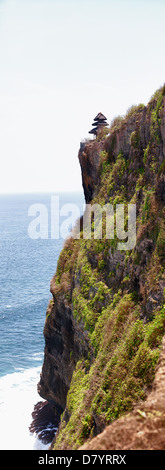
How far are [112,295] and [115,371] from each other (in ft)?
19.8

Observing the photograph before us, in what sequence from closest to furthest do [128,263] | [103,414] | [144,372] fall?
[144,372] < [103,414] < [128,263]

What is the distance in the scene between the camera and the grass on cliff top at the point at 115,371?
14.2m

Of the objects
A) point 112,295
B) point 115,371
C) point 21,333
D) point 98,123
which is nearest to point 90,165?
point 98,123

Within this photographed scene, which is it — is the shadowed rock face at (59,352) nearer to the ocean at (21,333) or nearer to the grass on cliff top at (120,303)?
the grass on cliff top at (120,303)

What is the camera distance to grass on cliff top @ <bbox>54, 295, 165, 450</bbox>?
14.2 m

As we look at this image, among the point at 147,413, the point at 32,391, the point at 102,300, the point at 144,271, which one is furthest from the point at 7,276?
the point at 147,413

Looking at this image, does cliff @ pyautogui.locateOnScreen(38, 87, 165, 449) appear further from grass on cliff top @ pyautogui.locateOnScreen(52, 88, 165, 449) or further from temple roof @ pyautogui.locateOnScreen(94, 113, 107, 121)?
temple roof @ pyautogui.locateOnScreen(94, 113, 107, 121)

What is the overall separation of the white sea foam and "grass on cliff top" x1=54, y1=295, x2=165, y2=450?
515 inches

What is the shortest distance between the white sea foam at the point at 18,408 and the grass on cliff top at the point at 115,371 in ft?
42.9

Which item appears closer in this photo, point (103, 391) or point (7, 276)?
point (103, 391)

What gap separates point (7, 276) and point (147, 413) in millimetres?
66663

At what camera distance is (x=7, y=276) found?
73625 mm

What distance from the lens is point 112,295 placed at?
2184 centimetres

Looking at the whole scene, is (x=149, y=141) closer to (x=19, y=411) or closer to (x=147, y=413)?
(x=147, y=413)
